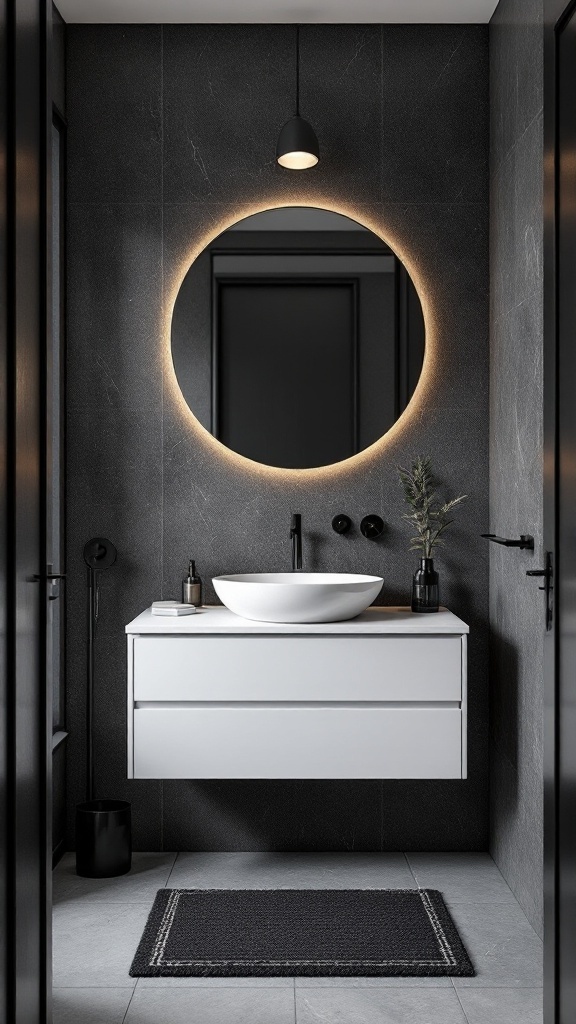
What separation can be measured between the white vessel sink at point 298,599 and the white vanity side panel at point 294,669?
0.22ft

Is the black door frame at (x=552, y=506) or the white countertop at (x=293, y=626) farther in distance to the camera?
the white countertop at (x=293, y=626)

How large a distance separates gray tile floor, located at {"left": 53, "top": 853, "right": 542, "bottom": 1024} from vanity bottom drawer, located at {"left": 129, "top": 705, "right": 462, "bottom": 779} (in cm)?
41

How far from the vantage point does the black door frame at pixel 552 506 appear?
182cm

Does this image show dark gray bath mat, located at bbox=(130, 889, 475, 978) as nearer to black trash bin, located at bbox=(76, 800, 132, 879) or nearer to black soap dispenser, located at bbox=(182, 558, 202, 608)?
black trash bin, located at bbox=(76, 800, 132, 879)

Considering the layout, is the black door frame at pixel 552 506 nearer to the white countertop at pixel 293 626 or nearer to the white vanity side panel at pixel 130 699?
the white countertop at pixel 293 626

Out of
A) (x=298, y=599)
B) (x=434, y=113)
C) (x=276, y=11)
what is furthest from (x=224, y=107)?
(x=298, y=599)

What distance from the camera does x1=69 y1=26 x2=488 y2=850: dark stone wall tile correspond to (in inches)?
130

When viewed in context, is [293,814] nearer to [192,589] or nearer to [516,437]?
[192,589]

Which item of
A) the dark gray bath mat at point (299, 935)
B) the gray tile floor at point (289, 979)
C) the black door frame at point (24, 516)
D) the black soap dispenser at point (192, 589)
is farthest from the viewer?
the black soap dispenser at point (192, 589)

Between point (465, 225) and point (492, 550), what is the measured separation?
3.58 ft

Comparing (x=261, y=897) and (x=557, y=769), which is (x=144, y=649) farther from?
(x=557, y=769)

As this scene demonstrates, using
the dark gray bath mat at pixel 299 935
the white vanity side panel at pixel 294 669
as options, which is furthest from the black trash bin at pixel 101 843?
the white vanity side panel at pixel 294 669

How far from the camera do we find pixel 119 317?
Result: 3.32 metres

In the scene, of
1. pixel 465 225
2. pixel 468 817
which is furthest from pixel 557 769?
pixel 465 225
